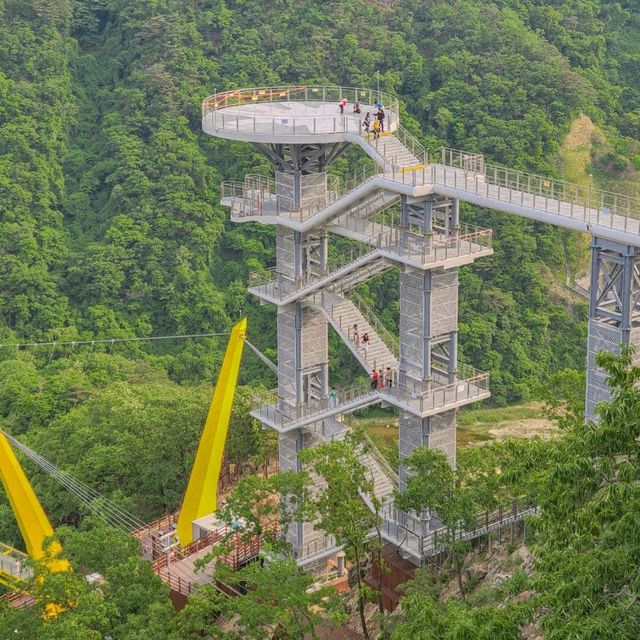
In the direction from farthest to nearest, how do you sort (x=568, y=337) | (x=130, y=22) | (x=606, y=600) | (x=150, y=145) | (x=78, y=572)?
(x=130, y=22) < (x=150, y=145) < (x=568, y=337) < (x=78, y=572) < (x=606, y=600)

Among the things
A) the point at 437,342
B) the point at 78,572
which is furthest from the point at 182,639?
the point at 437,342

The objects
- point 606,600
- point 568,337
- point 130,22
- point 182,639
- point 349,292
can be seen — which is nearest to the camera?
point 606,600

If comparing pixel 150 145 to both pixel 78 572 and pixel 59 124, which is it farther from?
pixel 78 572

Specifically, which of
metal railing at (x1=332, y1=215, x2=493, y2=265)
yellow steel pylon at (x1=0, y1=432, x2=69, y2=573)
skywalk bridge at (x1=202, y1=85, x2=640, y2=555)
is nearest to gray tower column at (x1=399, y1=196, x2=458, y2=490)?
skywalk bridge at (x1=202, y1=85, x2=640, y2=555)

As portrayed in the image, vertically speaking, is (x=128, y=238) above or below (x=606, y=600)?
below

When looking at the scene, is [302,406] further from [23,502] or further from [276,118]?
[23,502]

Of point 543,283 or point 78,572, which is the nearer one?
point 78,572

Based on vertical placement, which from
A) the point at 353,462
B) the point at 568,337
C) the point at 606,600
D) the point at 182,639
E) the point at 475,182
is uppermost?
the point at 475,182
